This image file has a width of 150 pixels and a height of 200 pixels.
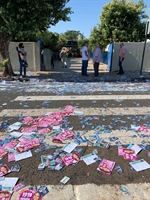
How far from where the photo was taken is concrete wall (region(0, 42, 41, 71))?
1284 centimetres

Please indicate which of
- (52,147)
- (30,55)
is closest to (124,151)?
(52,147)

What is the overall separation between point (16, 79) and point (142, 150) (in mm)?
8072

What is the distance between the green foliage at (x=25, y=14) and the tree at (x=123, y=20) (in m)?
10.5

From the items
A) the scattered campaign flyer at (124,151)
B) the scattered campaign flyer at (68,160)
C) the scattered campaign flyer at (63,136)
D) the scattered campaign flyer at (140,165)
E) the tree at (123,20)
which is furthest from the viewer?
the tree at (123,20)

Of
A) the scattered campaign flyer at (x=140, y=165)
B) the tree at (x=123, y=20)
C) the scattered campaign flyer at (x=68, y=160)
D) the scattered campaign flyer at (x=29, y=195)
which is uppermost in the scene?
the tree at (x=123, y=20)

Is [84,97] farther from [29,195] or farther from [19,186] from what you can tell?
[29,195]

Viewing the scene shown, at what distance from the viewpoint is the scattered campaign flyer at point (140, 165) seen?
275 centimetres

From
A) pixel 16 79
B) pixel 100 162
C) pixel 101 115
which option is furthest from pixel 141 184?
pixel 16 79

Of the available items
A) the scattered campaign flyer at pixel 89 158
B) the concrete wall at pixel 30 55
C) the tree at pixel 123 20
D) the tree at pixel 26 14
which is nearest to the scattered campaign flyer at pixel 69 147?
→ the scattered campaign flyer at pixel 89 158

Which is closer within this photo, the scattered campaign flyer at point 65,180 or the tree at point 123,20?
the scattered campaign flyer at point 65,180

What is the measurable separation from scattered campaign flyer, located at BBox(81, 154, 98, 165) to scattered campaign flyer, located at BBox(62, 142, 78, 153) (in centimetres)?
28

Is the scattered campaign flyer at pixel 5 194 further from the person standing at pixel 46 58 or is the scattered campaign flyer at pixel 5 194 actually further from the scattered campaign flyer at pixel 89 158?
the person standing at pixel 46 58

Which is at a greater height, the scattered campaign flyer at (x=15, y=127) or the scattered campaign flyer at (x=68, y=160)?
the scattered campaign flyer at (x=15, y=127)

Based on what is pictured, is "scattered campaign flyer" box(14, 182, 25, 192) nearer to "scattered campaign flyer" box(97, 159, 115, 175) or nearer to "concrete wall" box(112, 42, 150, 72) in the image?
"scattered campaign flyer" box(97, 159, 115, 175)
